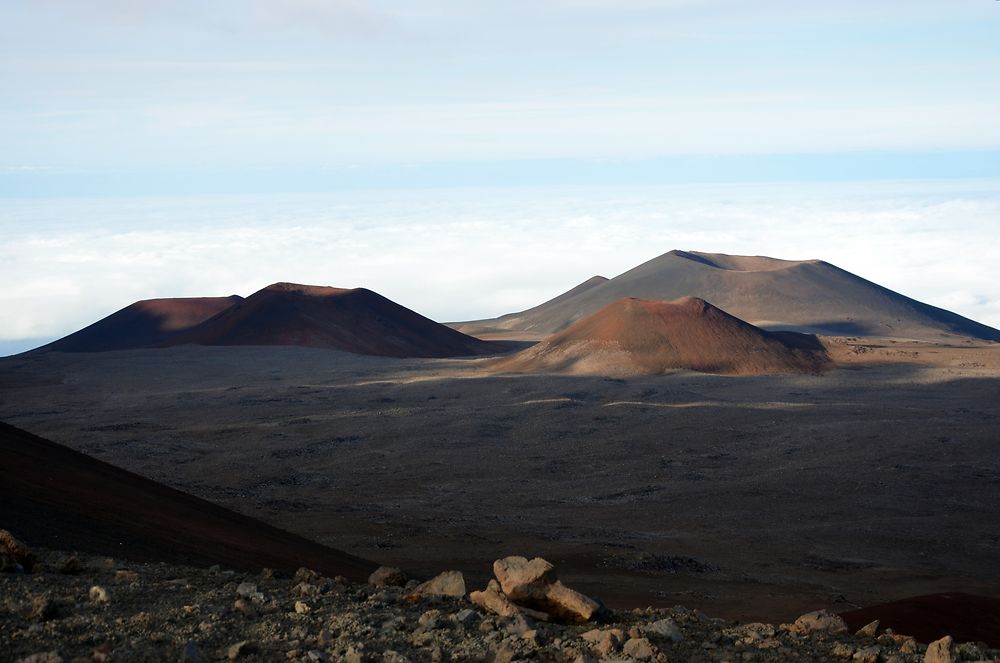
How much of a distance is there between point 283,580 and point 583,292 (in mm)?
109358

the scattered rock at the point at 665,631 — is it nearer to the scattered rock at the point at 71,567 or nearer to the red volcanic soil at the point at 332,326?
the scattered rock at the point at 71,567

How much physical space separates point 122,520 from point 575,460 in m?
18.1

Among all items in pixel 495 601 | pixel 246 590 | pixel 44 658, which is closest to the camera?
pixel 44 658

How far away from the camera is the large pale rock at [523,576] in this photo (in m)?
7.98

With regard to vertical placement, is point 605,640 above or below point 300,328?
below

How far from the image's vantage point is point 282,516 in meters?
21.3

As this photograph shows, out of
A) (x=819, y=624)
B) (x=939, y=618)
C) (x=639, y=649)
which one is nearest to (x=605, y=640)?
(x=639, y=649)

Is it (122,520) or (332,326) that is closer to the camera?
(122,520)

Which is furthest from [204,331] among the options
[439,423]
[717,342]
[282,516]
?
[282,516]

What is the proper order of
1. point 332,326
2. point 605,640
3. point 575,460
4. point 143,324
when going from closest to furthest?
1. point 605,640
2. point 575,460
3. point 332,326
4. point 143,324

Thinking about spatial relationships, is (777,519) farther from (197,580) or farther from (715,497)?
(197,580)

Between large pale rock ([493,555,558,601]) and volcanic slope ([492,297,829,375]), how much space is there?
42.0m

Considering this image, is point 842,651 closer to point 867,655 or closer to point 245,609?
point 867,655

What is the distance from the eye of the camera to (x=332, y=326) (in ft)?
245
